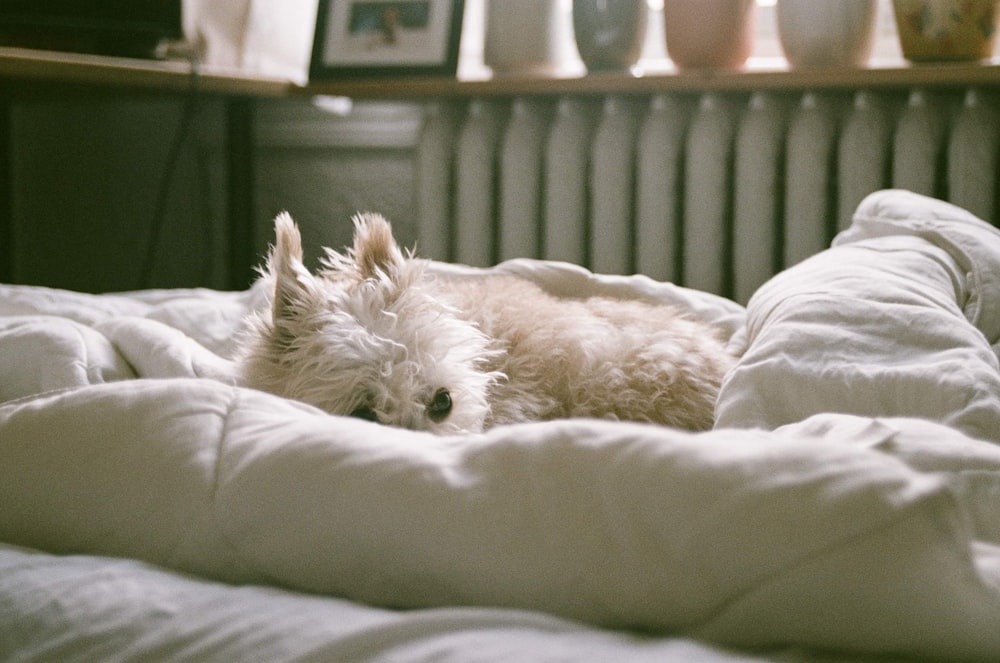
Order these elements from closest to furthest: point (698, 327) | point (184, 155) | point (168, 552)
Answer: point (168, 552)
point (698, 327)
point (184, 155)

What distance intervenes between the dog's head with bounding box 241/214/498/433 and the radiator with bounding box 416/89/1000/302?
1.12 metres

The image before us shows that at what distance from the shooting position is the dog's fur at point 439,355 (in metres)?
1.04

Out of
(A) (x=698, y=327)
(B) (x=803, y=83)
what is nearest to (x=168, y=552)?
(A) (x=698, y=327)

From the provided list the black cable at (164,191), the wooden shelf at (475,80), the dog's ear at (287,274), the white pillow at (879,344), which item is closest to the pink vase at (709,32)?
the wooden shelf at (475,80)

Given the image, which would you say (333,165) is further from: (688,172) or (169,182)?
(688,172)

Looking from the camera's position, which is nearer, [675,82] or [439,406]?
[439,406]

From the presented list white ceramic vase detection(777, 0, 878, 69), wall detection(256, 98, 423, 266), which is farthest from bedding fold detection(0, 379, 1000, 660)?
wall detection(256, 98, 423, 266)

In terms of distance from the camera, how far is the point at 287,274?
108 centimetres

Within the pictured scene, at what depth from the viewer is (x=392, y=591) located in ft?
1.43

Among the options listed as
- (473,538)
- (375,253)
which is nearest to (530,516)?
(473,538)

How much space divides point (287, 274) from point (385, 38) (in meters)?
1.39

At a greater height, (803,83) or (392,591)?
(803,83)

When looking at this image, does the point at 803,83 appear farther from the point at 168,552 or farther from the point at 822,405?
the point at 168,552

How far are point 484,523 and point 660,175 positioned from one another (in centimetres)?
182
